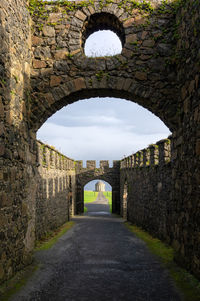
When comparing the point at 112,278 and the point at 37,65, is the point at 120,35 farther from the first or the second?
the point at 112,278

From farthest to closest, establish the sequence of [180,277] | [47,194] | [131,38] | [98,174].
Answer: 1. [98,174]
2. [47,194]
3. [131,38]
4. [180,277]

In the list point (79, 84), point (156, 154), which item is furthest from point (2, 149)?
point (156, 154)

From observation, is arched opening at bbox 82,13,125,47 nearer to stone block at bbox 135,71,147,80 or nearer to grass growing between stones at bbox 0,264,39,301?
stone block at bbox 135,71,147,80

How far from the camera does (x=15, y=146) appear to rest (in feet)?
15.8

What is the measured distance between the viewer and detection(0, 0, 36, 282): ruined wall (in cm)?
423

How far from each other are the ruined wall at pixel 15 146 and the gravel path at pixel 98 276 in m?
0.63

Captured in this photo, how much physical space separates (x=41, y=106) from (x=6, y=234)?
287 cm

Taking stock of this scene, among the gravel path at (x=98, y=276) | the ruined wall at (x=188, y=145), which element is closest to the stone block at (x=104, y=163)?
the gravel path at (x=98, y=276)

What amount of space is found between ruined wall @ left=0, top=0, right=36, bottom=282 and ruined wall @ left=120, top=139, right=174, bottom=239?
408 cm

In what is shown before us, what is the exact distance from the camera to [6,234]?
169 inches

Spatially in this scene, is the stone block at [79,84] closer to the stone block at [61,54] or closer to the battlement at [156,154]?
the stone block at [61,54]

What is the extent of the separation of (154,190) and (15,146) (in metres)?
5.97

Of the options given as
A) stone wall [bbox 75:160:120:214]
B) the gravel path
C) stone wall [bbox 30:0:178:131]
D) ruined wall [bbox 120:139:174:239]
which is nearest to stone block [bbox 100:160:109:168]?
A: stone wall [bbox 75:160:120:214]

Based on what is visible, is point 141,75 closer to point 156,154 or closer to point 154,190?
point 156,154
